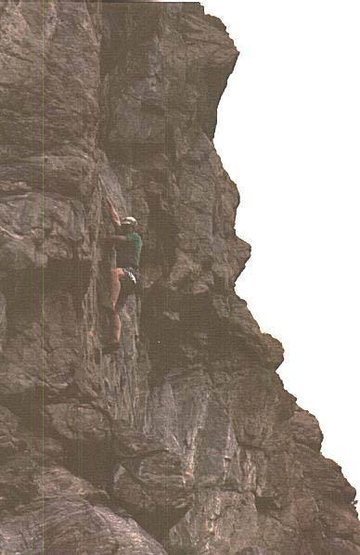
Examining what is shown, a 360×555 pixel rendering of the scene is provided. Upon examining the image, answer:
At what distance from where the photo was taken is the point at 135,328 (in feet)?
132

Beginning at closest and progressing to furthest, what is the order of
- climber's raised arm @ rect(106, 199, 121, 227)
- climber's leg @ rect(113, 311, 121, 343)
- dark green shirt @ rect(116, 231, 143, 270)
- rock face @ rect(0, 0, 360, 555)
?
rock face @ rect(0, 0, 360, 555) < climber's leg @ rect(113, 311, 121, 343) < dark green shirt @ rect(116, 231, 143, 270) < climber's raised arm @ rect(106, 199, 121, 227)

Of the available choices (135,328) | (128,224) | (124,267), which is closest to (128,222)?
(128,224)

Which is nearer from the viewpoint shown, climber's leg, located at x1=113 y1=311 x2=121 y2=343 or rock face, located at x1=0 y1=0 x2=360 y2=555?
rock face, located at x1=0 y1=0 x2=360 y2=555

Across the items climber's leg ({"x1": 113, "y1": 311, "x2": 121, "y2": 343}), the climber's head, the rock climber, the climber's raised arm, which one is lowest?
climber's leg ({"x1": 113, "y1": 311, "x2": 121, "y2": 343})

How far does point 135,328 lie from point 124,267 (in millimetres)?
4751

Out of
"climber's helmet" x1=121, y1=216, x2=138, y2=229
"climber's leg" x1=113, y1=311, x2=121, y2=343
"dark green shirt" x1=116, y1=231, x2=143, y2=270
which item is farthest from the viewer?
"climber's helmet" x1=121, y1=216, x2=138, y2=229

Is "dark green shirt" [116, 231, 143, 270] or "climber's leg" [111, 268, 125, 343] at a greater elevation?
"dark green shirt" [116, 231, 143, 270]

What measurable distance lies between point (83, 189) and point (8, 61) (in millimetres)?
5221

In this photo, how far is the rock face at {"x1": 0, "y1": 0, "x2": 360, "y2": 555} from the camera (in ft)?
99.3

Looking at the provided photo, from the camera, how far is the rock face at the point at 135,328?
1192 inches

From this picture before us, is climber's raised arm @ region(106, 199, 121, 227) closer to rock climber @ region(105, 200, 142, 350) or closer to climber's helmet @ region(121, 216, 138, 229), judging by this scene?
climber's helmet @ region(121, 216, 138, 229)

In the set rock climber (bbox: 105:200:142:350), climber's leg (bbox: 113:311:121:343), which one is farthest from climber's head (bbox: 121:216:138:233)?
climber's leg (bbox: 113:311:121:343)

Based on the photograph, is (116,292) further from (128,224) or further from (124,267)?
(128,224)

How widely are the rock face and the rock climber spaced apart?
20.4 inches
